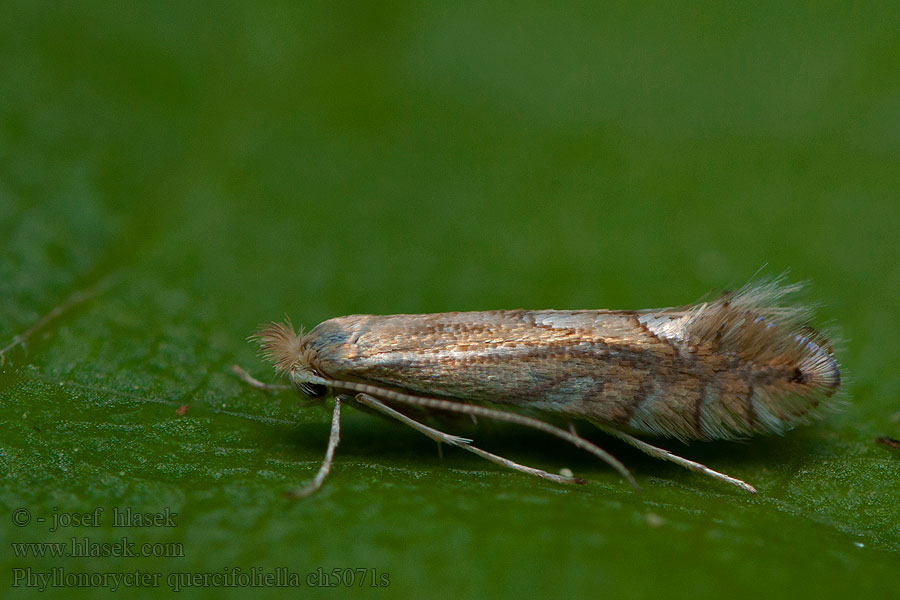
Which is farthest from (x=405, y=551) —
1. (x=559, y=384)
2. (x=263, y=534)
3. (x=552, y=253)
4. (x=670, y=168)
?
(x=670, y=168)

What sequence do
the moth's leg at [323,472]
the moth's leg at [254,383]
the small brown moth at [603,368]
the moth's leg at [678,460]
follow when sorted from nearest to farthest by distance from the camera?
the moth's leg at [323,472] < the moth's leg at [678,460] < the small brown moth at [603,368] < the moth's leg at [254,383]

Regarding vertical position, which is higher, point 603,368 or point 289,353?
point 289,353

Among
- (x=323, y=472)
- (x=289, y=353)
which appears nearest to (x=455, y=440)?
(x=323, y=472)

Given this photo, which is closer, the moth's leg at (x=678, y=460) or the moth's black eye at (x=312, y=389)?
the moth's leg at (x=678, y=460)

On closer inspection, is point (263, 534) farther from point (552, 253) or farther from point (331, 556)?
point (552, 253)

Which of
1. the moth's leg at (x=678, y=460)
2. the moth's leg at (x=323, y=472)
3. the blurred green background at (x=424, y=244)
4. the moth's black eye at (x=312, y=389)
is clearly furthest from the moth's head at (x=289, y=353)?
the moth's leg at (x=678, y=460)

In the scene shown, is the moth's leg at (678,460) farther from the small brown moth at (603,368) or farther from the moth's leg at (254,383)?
the moth's leg at (254,383)

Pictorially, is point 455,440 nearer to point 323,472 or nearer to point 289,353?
point 323,472
